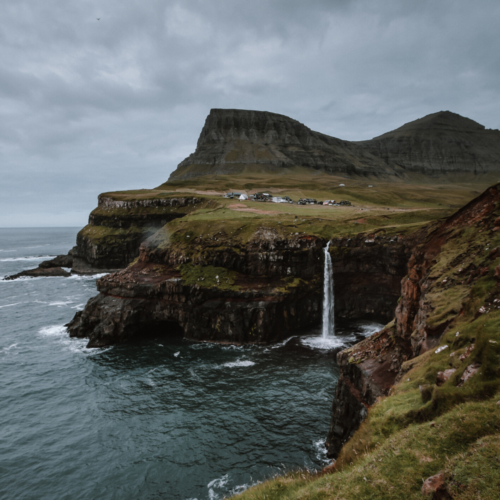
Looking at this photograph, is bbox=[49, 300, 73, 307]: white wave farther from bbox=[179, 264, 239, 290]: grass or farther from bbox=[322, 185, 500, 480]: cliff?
bbox=[322, 185, 500, 480]: cliff

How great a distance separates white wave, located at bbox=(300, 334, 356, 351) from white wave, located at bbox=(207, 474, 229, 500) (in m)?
25.1

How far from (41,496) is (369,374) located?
957 inches

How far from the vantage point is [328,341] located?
157 feet

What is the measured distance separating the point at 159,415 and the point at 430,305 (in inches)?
1025

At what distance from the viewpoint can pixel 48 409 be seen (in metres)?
33.1

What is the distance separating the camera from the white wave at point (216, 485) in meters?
21.6

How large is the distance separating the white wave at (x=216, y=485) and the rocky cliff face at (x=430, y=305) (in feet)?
25.9

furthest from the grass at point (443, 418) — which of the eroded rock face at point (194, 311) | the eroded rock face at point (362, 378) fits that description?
the eroded rock face at point (194, 311)

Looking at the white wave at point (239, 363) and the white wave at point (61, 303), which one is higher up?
the white wave at point (61, 303)

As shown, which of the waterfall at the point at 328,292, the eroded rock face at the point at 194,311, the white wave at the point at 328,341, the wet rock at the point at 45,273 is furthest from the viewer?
the wet rock at the point at 45,273

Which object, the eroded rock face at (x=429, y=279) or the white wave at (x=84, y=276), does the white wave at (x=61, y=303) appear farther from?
the eroded rock face at (x=429, y=279)

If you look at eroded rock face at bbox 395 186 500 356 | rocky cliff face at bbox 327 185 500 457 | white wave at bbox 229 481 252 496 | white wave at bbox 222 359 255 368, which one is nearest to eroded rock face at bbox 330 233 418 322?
white wave at bbox 222 359 255 368

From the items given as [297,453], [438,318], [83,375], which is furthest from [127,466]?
[438,318]

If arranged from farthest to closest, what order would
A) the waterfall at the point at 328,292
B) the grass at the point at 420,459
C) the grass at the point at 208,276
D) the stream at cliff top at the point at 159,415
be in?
the waterfall at the point at 328,292 < the grass at the point at 208,276 < the stream at cliff top at the point at 159,415 < the grass at the point at 420,459
